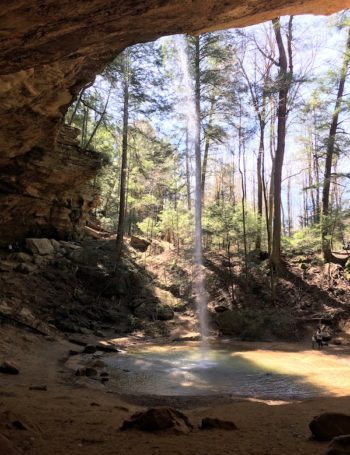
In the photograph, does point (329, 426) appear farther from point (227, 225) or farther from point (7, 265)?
point (227, 225)

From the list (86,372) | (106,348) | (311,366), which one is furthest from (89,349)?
(311,366)

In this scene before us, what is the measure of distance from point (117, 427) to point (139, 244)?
63.1ft

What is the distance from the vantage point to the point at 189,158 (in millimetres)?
23797

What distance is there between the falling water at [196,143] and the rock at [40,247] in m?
6.85

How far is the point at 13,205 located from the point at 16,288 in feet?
15.7

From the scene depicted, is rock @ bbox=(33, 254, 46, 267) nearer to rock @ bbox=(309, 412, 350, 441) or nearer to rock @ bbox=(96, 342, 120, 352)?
rock @ bbox=(96, 342, 120, 352)

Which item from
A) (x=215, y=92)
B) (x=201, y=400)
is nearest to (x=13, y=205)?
(x=215, y=92)

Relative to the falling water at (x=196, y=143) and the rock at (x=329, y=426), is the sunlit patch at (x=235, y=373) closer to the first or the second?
the rock at (x=329, y=426)

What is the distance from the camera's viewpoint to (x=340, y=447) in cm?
315

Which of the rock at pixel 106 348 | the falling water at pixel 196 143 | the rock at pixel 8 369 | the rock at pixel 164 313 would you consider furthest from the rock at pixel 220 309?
the rock at pixel 8 369

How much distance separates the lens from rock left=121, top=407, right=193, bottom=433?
4219 mm

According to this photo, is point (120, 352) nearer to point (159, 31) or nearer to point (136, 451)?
point (136, 451)

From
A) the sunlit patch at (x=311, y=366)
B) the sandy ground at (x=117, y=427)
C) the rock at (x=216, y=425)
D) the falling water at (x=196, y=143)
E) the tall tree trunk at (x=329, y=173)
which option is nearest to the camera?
the sandy ground at (x=117, y=427)

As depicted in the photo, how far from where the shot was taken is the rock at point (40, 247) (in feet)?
56.9
